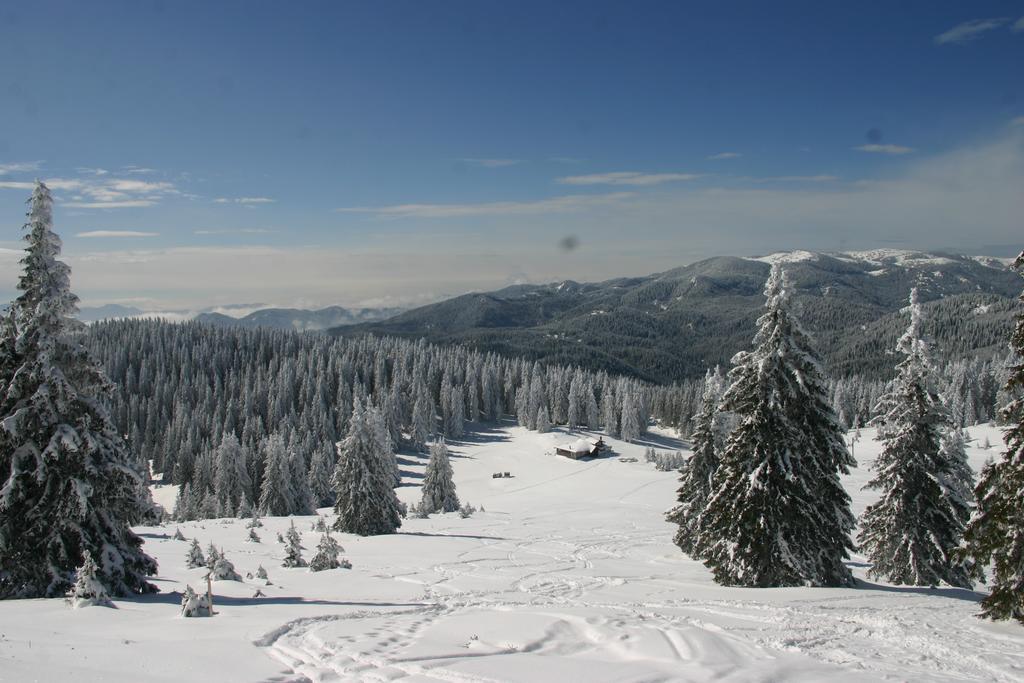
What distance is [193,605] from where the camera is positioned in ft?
45.7

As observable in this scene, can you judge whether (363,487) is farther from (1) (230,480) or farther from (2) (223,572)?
(1) (230,480)

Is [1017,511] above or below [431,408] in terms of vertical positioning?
above

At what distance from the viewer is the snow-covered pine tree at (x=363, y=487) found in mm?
40781

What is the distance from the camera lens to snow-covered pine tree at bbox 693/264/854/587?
21516 mm

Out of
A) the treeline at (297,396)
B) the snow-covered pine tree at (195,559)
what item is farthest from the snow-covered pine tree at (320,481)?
the snow-covered pine tree at (195,559)

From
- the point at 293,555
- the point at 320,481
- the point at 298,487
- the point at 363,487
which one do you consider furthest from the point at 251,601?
the point at 320,481

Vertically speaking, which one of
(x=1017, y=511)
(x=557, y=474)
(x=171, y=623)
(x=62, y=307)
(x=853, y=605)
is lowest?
(x=557, y=474)

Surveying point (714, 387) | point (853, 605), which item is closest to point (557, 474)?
point (714, 387)

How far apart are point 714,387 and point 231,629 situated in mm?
26958

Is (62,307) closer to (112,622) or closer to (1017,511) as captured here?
(112,622)

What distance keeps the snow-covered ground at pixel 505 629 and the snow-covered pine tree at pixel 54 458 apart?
1.97 m

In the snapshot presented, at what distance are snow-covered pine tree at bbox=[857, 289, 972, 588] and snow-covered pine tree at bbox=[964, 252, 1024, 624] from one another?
333 inches

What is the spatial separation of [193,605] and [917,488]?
84.9 ft

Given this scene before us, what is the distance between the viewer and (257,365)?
495 feet
